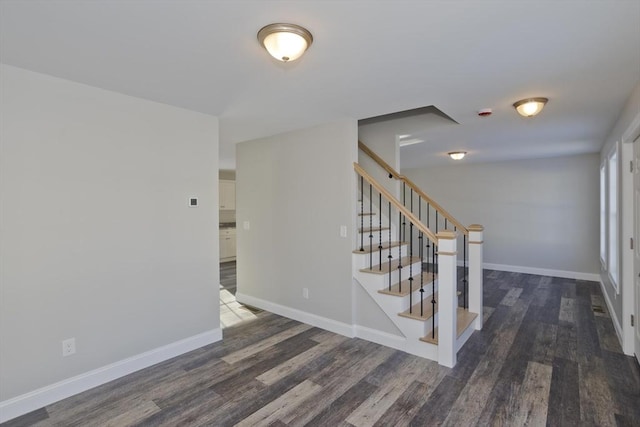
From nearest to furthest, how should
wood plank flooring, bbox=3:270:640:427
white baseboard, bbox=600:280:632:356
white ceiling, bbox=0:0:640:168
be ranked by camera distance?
white ceiling, bbox=0:0:640:168
wood plank flooring, bbox=3:270:640:427
white baseboard, bbox=600:280:632:356

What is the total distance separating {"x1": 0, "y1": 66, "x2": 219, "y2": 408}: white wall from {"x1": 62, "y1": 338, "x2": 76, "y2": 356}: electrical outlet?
3 cm

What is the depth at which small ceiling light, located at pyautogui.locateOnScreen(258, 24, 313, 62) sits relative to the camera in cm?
175

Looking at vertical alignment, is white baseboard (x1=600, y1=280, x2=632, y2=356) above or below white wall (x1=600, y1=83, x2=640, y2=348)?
below

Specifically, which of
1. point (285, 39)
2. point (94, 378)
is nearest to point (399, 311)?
point (285, 39)

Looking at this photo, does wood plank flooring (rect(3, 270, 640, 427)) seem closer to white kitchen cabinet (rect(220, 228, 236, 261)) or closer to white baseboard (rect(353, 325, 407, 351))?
white baseboard (rect(353, 325, 407, 351))

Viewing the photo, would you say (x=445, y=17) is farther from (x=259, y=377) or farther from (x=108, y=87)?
(x=259, y=377)

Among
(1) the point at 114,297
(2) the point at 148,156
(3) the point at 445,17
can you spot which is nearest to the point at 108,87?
(2) the point at 148,156

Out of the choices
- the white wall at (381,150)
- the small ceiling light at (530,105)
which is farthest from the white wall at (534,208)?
the small ceiling light at (530,105)

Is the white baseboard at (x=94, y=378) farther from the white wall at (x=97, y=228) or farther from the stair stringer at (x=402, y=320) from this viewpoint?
the stair stringer at (x=402, y=320)

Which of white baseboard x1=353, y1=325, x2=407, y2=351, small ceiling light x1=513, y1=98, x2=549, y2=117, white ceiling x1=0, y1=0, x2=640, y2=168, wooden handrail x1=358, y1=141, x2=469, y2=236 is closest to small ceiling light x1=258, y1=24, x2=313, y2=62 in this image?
white ceiling x1=0, y1=0, x2=640, y2=168

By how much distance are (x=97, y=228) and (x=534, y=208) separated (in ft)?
24.0

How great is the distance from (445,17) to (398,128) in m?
2.59

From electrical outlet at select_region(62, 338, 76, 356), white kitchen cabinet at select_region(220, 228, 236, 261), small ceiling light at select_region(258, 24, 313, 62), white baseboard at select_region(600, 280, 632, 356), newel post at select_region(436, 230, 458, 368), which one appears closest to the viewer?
small ceiling light at select_region(258, 24, 313, 62)

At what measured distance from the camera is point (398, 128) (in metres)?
4.25
